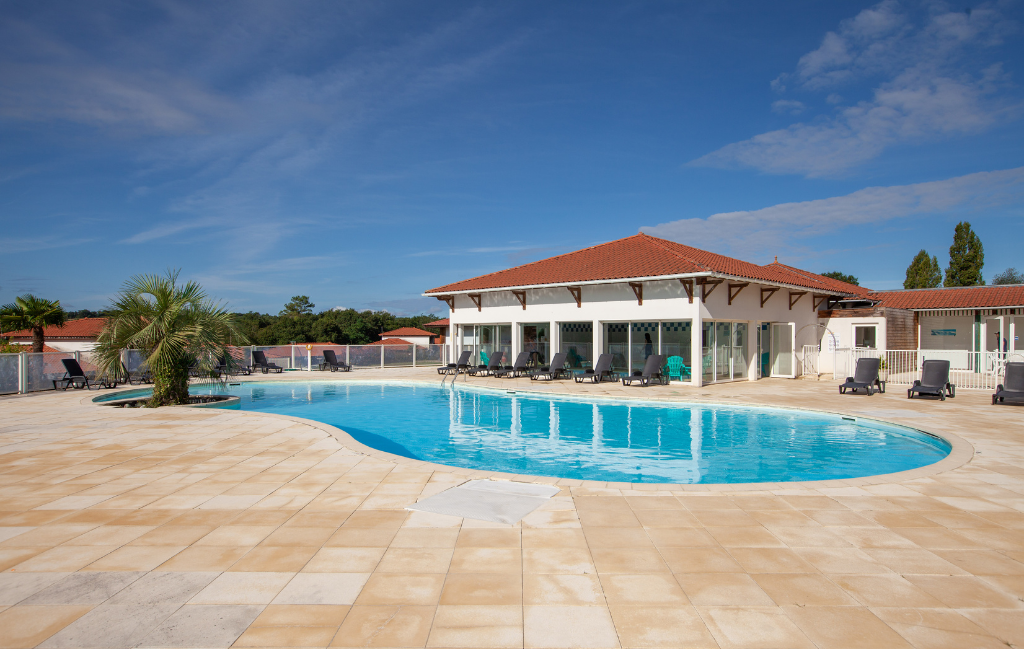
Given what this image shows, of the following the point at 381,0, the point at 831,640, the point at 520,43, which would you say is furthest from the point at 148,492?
the point at 520,43

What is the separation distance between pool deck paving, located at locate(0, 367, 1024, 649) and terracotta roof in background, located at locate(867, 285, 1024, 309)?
19.2 m

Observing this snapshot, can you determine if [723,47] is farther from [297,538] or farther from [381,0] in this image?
[297,538]

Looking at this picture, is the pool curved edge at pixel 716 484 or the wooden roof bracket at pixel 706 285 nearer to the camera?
the pool curved edge at pixel 716 484

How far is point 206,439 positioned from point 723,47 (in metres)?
15.0

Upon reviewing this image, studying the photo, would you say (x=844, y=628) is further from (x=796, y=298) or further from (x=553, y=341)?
(x=796, y=298)

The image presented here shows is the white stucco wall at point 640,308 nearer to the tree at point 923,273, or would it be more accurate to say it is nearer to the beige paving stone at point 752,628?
the beige paving stone at point 752,628

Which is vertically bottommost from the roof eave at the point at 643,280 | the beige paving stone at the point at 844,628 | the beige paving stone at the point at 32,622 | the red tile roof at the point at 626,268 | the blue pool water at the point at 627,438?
the blue pool water at the point at 627,438

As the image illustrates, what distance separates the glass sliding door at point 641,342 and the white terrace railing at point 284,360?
32.3ft

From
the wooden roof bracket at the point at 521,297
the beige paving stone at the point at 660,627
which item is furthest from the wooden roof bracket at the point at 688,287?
the beige paving stone at the point at 660,627

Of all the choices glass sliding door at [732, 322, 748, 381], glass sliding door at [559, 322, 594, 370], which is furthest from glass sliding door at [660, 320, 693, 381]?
glass sliding door at [559, 322, 594, 370]

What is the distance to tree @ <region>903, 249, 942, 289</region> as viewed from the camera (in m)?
46.9

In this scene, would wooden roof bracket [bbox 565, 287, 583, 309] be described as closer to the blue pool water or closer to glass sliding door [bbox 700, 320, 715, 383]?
glass sliding door [bbox 700, 320, 715, 383]

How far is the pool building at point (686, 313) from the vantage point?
51.1 ft

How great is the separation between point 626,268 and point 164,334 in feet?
39.6
